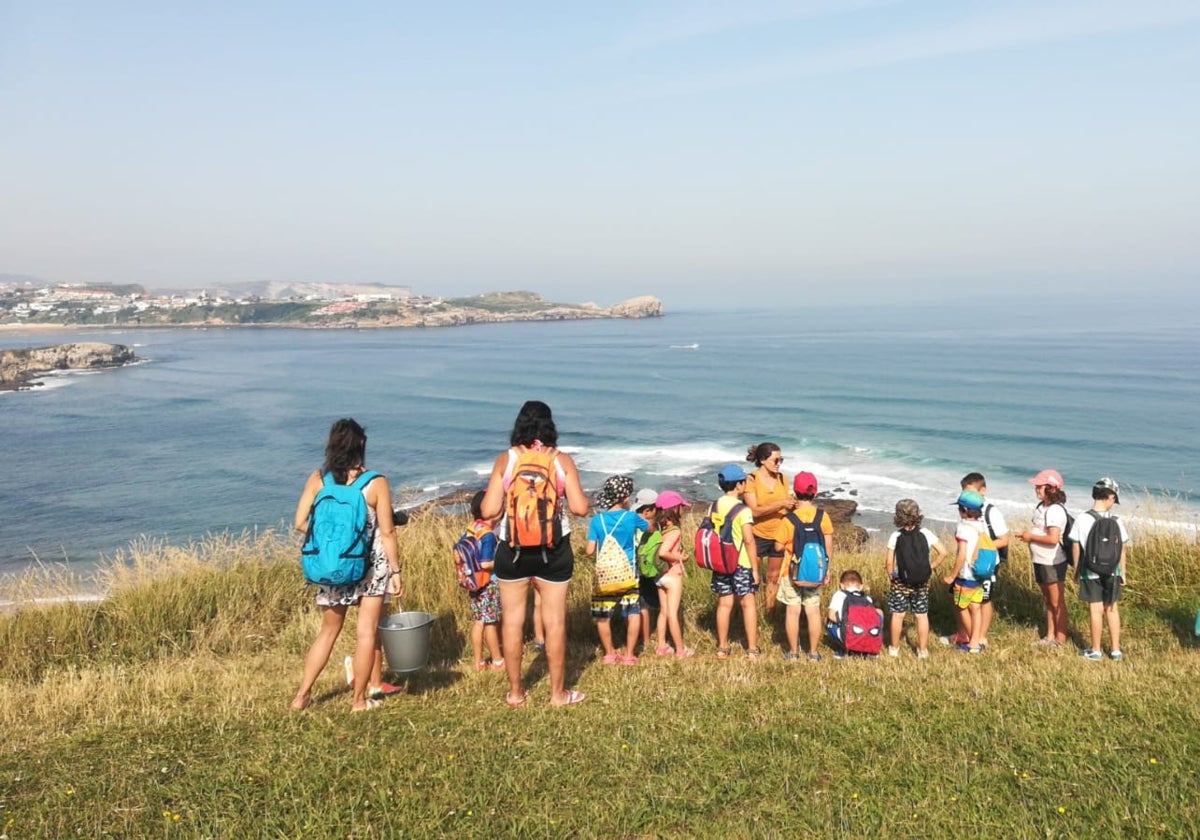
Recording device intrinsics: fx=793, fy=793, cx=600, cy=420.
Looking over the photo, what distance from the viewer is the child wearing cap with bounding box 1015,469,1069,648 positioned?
274 inches

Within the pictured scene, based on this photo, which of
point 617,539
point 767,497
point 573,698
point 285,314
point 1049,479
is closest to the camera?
point 573,698

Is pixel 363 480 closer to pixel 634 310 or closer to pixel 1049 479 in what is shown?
pixel 1049 479

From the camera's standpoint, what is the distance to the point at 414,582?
351 inches

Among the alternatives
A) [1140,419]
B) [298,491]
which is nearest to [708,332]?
[1140,419]

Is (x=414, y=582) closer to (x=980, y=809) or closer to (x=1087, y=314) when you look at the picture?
(x=980, y=809)

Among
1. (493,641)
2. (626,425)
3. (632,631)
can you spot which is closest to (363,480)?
(493,641)

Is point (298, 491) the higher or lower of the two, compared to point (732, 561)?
lower

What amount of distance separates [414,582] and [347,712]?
11.9ft

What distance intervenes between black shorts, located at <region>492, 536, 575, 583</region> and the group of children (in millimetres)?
1160

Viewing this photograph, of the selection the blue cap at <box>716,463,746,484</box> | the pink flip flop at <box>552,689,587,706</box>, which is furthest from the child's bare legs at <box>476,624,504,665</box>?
the blue cap at <box>716,463,746,484</box>

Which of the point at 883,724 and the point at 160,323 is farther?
the point at 160,323

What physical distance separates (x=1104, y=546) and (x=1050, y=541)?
43cm

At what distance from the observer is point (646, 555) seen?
7.00 metres

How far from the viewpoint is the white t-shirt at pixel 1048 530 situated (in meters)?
6.98
